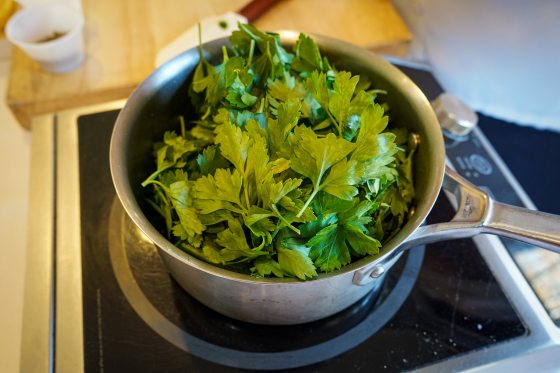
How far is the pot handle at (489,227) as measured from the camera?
0.53 m

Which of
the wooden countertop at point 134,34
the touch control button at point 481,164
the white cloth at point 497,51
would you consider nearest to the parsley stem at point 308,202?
the touch control button at point 481,164

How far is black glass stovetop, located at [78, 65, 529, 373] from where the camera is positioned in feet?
2.03

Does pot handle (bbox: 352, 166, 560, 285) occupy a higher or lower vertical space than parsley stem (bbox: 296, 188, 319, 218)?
lower

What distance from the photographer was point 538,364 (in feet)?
2.12

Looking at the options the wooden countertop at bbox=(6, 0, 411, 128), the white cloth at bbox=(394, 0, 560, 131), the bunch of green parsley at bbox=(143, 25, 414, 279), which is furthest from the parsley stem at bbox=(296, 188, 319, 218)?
the white cloth at bbox=(394, 0, 560, 131)

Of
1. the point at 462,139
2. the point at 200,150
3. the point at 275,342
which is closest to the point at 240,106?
the point at 200,150

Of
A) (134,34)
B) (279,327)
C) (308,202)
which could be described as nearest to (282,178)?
(308,202)

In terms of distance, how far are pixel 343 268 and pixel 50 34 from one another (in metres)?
0.89

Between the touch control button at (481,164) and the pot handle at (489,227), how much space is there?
0.98 ft

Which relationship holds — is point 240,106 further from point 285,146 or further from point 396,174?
point 396,174

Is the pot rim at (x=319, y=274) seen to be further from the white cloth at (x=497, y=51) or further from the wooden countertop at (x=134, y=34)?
the white cloth at (x=497, y=51)

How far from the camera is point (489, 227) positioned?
1.79ft

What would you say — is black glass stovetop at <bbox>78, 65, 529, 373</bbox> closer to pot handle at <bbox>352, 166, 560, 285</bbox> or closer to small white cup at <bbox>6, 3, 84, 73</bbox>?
pot handle at <bbox>352, 166, 560, 285</bbox>

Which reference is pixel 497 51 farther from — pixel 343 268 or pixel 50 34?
pixel 50 34
